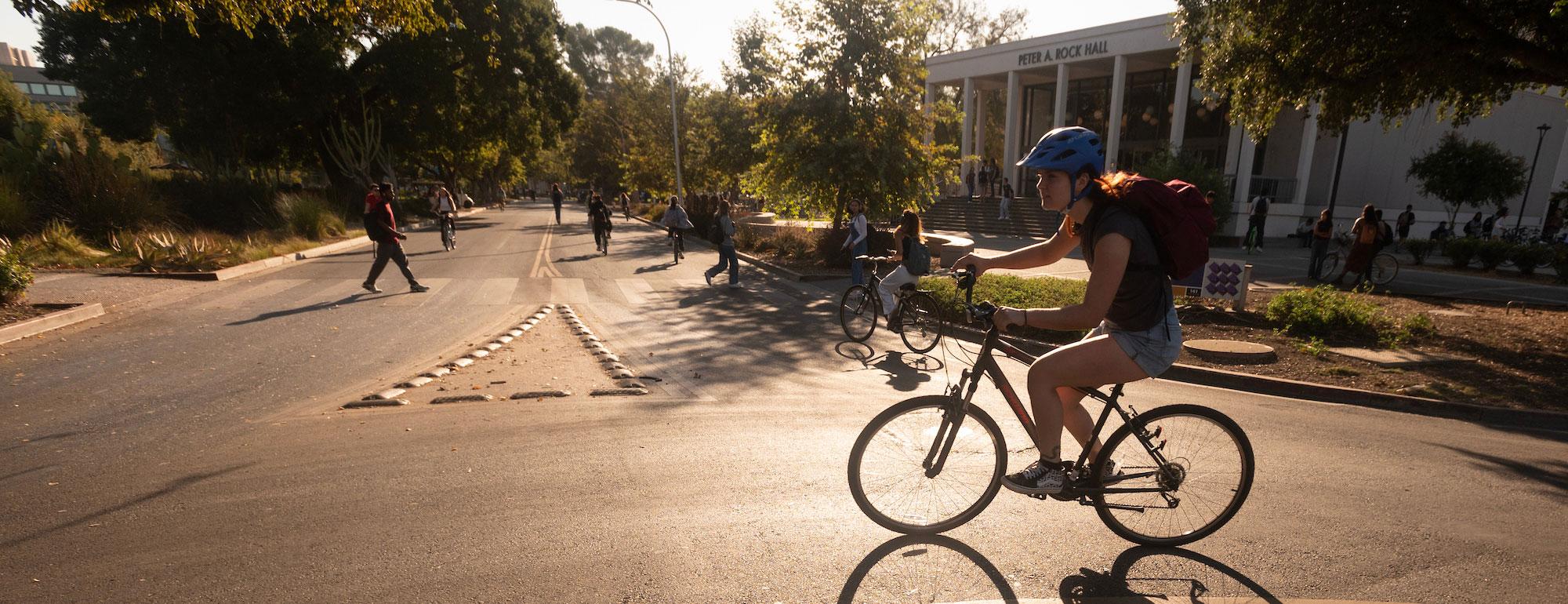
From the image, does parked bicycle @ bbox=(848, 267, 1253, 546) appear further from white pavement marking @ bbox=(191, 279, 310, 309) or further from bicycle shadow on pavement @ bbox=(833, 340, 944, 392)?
white pavement marking @ bbox=(191, 279, 310, 309)

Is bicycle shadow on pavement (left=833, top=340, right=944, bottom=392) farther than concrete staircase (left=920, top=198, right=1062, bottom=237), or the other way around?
concrete staircase (left=920, top=198, right=1062, bottom=237)

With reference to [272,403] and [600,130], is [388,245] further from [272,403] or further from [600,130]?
[600,130]

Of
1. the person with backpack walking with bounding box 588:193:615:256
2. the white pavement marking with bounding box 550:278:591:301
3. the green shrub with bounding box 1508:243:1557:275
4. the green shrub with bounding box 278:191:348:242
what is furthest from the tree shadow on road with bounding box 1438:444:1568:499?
the green shrub with bounding box 278:191:348:242

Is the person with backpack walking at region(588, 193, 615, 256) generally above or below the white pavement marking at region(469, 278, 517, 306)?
above

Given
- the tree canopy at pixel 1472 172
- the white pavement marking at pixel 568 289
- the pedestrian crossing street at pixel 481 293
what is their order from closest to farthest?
the pedestrian crossing street at pixel 481 293
the white pavement marking at pixel 568 289
the tree canopy at pixel 1472 172

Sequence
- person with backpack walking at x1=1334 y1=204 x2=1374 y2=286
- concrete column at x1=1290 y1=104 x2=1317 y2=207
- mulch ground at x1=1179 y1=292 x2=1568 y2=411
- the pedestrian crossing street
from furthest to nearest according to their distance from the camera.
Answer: concrete column at x1=1290 y1=104 x2=1317 y2=207 < person with backpack walking at x1=1334 y1=204 x2=1374 y2=286 < the pedestrian crossing street < mulch ground at x1=1179 y1=292 x2=1568 y2=411

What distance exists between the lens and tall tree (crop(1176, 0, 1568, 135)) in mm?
8711

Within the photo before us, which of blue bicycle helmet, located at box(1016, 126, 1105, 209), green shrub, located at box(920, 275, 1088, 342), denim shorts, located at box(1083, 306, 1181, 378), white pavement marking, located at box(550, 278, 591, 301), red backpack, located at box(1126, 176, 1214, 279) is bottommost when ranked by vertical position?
white pavement marking, located at box(550, 278, 591, 301)

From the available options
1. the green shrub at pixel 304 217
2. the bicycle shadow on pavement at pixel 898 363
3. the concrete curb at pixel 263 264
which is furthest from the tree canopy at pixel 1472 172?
the green shrub at pixel 304 217

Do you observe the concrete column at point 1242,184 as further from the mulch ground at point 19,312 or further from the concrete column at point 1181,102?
the mulch ground at point 19,312

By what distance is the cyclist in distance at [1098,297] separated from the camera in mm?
2836

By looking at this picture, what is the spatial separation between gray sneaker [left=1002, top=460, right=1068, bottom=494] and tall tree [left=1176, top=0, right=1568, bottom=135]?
888cm

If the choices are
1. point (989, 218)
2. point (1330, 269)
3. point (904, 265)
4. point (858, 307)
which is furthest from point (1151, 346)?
point (989, 218)

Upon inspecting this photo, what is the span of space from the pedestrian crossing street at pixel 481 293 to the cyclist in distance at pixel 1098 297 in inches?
349
